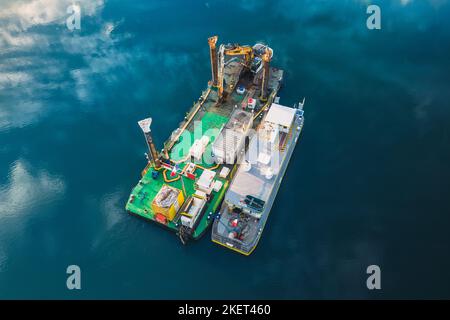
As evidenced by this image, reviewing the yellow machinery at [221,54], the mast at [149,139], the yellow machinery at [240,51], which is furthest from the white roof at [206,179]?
the yellow machinery at [240,51]

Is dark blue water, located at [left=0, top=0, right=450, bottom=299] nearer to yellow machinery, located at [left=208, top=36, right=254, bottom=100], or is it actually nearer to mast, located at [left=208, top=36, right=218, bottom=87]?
mast, located at [left=208, top=36, right=218, bottom=87]

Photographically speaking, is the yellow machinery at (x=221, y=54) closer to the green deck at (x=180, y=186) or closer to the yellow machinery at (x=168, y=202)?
the green deck at (x=180, y=186)

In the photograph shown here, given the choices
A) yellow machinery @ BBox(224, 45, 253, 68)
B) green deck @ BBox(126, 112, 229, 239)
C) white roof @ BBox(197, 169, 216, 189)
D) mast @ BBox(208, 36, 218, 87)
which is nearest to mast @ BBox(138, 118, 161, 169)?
green deck @ BBox(126, 112, 229, 239)

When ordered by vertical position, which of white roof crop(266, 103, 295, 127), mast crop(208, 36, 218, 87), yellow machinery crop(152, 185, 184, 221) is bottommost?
yellow machinery crop(152, 185, 184, 221)

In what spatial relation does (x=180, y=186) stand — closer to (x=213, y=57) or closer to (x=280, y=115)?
(x=280, y=115)

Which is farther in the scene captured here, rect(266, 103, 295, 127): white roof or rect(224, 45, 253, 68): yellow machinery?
rect(224, 45, 253, 68): yellow machinery

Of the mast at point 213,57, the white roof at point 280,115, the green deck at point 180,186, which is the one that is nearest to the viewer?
the green deck at point 180,186
